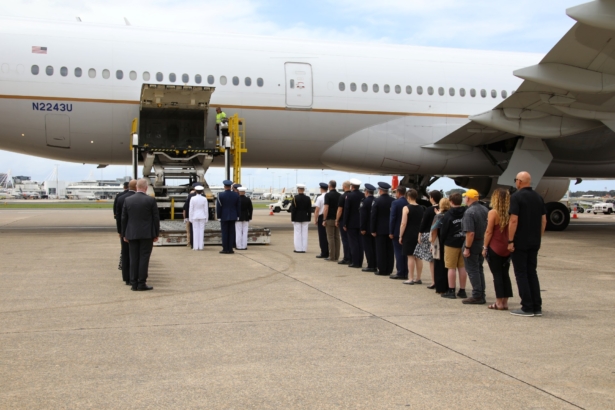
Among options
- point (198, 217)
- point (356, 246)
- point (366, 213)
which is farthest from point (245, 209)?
point (366, 213)

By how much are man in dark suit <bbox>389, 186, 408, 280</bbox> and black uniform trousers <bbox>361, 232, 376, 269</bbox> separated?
2.65 ft

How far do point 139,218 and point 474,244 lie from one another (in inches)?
183

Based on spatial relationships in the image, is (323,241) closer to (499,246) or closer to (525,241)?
(499,246)

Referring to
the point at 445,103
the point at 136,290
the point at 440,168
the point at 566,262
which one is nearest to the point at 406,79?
the point at 445,103

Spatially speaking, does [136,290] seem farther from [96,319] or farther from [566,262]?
[566,262]

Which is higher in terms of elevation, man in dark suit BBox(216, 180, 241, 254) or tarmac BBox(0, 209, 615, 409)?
man in dark suit BBox(216, 180, 241, 254)

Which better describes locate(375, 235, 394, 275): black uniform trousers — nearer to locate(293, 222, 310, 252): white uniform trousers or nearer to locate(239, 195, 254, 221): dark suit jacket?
locate(293, 222, 310, 252): white uniform trousers

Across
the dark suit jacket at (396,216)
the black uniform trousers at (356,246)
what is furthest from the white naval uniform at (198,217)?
the dark suit jacket at (396,216)

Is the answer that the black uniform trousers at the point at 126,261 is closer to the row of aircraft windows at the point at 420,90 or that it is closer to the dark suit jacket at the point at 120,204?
the dark suit jacket at the point at 120,204

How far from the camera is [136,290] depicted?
360 inches

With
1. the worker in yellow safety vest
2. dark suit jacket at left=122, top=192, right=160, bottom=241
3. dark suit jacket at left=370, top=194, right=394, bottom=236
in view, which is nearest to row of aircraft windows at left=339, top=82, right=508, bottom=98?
the worker in yellow safety vest

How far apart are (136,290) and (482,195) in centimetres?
1647

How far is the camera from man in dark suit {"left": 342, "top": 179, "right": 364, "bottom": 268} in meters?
12.0

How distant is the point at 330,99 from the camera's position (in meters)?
18.3
